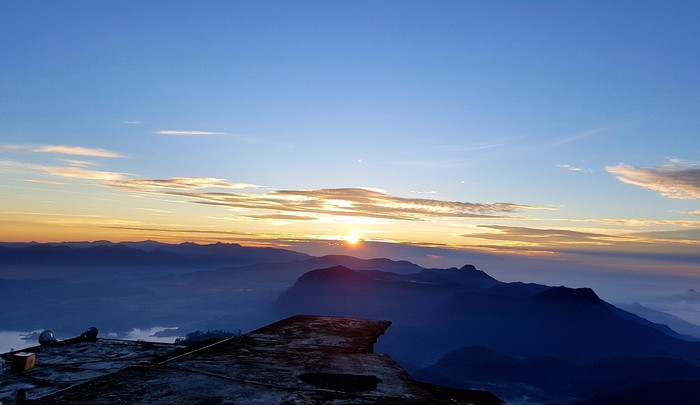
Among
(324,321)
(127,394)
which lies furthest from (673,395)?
(127,394)

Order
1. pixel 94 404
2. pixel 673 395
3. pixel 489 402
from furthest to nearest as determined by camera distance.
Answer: pixel 673 395 → pixel 489 402 → pixel 94 404

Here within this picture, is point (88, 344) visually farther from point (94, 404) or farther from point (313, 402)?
point (313, 402)

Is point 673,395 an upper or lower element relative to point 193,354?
lower

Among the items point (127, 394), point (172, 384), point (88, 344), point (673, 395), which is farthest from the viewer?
point (673, 395)

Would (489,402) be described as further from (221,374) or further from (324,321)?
(324,321)

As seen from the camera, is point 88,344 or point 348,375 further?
point 88,344

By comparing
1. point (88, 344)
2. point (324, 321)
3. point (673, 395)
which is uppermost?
point (324, 321)
